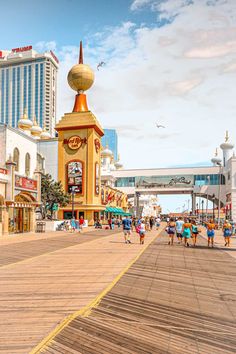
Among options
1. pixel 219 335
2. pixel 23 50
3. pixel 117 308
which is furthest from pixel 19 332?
pixel 23 50

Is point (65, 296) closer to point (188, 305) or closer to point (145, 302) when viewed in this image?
point (145, 302)

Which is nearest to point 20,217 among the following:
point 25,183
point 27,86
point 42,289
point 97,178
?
point 25,183

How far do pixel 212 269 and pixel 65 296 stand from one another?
6.02m

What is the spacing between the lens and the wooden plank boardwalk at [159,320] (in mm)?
4973

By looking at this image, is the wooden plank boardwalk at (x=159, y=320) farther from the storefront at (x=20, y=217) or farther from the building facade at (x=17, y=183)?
the storefront at (x=20, y=217)

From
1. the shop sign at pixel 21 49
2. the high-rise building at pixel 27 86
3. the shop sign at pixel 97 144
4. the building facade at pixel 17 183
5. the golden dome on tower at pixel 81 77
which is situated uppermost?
the shop sign at pixel 21 49

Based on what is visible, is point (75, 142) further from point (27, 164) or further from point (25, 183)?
point (25, 183)

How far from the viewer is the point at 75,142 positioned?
52.7m

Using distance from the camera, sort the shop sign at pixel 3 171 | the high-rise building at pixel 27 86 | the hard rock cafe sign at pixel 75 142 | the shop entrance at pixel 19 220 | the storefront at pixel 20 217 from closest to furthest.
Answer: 1. the shop sign at pixel 3 171
2. the storefront at pixel 20 217
3. the shop entrance at pixel 19 220
4. the hard rock cafe sign at pixel 75 142
5. the high-rise building at pixel 27 86

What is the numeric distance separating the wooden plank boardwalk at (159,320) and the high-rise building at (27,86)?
169364 mm

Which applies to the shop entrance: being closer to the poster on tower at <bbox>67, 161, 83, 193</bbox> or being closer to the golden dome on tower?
the poster on tower at <bbox>67, 161, 83, 193</bbox>

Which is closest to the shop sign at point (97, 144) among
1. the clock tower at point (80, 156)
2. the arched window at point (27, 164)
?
the clock tower at point (80, 156)

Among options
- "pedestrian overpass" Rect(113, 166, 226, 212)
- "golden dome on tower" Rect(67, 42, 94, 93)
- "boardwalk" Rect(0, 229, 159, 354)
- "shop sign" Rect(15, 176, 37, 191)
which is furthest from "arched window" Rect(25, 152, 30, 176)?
"pedestrian overpass" Rect(113, 166, 226, 212)

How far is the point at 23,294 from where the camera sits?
26.0 feet
